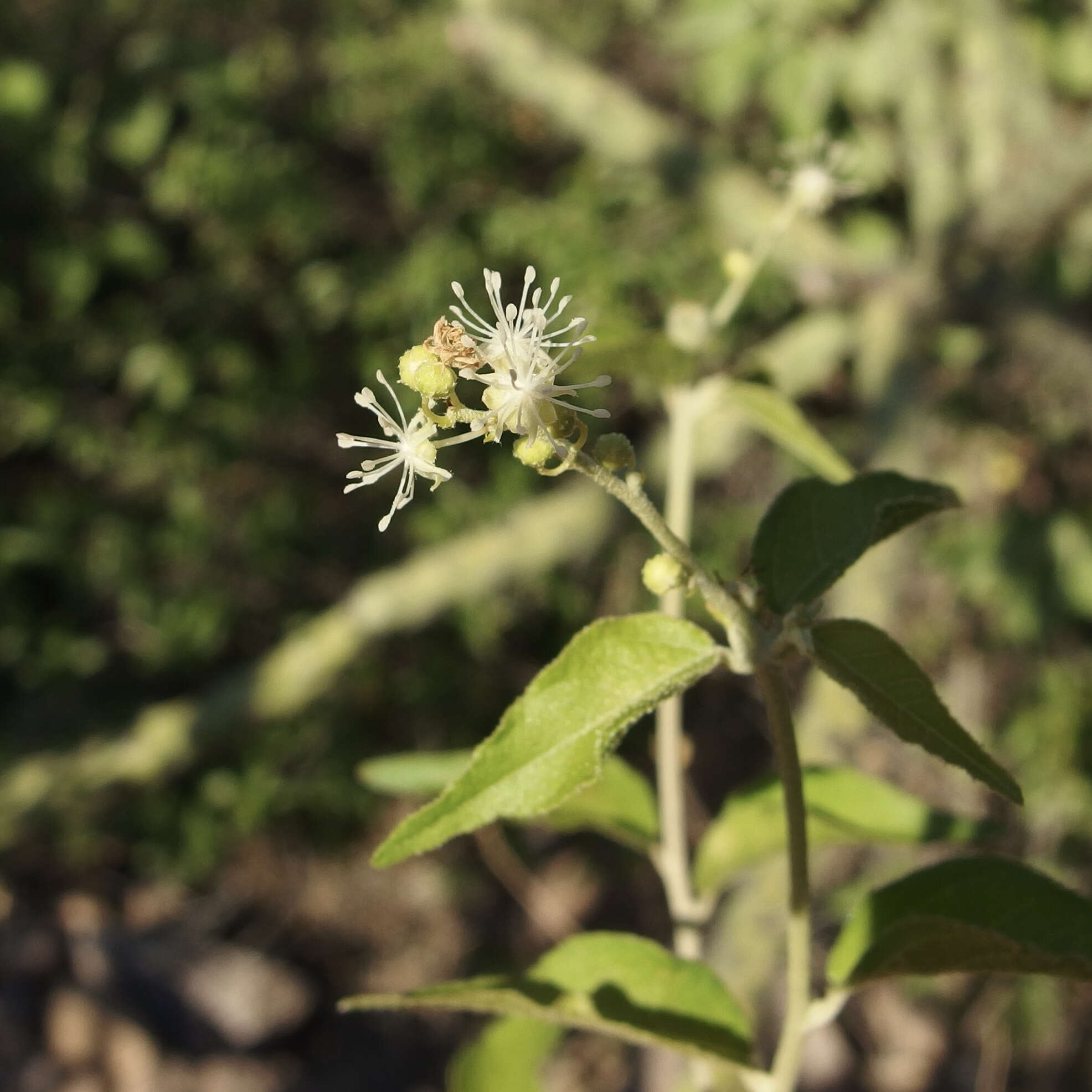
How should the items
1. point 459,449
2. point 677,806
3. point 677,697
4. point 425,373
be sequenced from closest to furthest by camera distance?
point 425,373 < point 677,697 < point 677,806 < point 459,449

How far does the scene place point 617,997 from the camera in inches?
17.6

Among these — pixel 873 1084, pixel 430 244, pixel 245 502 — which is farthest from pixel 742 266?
pixel 873 1084

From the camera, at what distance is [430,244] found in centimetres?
151

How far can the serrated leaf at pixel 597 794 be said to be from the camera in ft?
1.87

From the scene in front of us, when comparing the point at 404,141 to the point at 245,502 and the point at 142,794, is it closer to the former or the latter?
the point at 245,502

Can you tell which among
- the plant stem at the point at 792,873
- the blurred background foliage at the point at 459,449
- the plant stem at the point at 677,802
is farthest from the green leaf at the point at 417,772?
the blurred background foliage at the point at 459,449

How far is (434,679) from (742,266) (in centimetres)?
102

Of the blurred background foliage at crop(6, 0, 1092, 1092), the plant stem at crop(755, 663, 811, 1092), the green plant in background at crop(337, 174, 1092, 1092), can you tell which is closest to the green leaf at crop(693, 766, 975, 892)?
the green plant in background at crop(337, 174, 1092, 1092)

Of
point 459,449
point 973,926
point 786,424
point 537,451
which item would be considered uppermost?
point 459,449

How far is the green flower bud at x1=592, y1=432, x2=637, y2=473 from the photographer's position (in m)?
0.34

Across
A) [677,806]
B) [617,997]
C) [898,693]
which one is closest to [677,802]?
[677,806]

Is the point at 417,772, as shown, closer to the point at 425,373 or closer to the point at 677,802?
the point at 677,802

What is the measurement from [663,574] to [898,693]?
0.09 metres

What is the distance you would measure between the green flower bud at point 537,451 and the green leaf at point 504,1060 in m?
0.43
